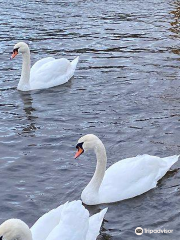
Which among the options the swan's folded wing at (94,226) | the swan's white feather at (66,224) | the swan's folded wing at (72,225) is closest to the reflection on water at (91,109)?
the swan's folded wing at (94,226)

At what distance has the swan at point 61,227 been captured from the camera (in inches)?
303

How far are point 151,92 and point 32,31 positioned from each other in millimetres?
7352

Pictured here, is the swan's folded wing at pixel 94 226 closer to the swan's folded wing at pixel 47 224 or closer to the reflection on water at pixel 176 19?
the swan's folded wing at pixel 47 224

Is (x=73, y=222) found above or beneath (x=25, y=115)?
above

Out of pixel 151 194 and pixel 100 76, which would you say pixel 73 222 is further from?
pixel 100 76

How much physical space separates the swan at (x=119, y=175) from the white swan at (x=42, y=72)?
592cm

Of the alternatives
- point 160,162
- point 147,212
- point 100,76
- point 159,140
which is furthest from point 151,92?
point 147,212

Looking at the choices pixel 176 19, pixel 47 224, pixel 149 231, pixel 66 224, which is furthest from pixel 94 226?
pixel 176 19

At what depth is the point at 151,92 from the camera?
1594 cm

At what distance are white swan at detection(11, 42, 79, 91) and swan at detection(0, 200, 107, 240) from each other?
774cm

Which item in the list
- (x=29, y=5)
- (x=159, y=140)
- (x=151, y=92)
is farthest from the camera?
(x=29, y=5)

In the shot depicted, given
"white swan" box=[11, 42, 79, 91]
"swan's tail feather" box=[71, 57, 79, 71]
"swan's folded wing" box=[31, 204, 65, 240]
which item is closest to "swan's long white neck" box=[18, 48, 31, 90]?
"white swan" box=[11, 42, 79, 91]

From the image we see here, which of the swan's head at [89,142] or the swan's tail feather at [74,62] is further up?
the swan's head at [89,142]

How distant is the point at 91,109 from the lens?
1488 centimetres
